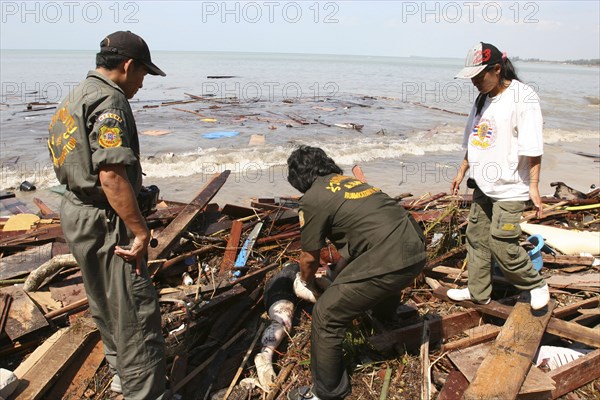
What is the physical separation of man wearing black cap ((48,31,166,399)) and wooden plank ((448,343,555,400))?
2.13 metres

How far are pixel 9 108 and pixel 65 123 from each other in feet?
71.2

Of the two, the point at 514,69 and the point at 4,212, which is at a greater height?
the point at 514,69

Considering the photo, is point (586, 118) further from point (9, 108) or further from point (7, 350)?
point (9, 108)

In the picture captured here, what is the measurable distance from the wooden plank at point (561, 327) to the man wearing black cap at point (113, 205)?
2734 millimetres

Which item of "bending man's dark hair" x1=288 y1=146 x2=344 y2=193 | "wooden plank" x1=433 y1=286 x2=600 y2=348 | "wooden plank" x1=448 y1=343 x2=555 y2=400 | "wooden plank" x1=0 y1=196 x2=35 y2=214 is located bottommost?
"wooden plank" x1=448 y1=343 x2=555 y2=400

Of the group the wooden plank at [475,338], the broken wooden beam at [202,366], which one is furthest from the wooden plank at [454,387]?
the broken wooden beam at [202,366]

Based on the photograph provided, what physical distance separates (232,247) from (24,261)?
2.25m

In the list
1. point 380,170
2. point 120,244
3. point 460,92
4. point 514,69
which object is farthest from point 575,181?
point 460,92

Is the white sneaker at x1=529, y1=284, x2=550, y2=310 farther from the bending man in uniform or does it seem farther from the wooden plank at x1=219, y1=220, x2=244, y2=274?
the wooden plank at x1=219, y1=220, x2=244, y2=274

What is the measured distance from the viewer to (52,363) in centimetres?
306

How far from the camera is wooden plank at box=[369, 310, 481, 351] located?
3.34 m

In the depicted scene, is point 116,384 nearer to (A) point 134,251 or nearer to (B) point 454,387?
(A) point 134,251

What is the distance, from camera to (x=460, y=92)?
110 feet

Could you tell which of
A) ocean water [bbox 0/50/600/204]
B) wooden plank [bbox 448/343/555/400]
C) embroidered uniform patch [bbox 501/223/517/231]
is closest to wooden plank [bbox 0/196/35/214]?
ocean water [bbox 0/50/600/204]
